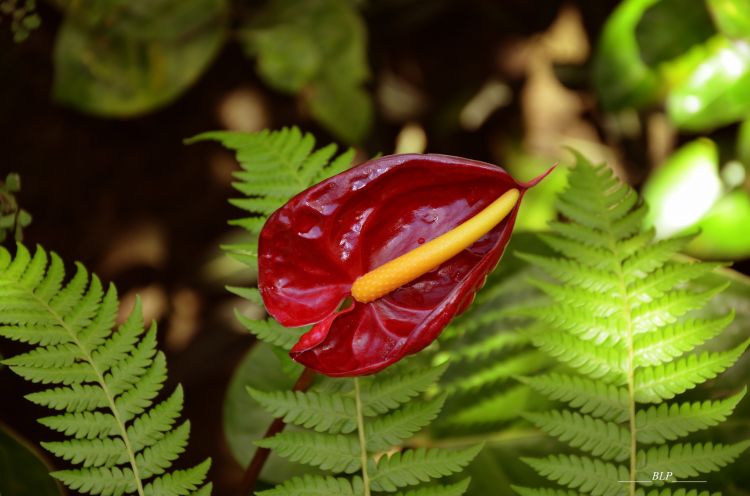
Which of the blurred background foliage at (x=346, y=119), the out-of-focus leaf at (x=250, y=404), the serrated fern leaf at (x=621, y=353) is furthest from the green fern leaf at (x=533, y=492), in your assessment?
the out-of-focus leaf at (x=250, y=404)

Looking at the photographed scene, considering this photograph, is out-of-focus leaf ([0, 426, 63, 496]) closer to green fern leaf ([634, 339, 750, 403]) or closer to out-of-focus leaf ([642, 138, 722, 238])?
green fern leaf ([634, 339, 750, 403])

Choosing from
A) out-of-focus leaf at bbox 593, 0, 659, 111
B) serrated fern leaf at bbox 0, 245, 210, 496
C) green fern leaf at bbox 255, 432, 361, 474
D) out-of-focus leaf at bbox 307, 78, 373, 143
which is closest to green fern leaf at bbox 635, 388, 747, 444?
green fern leaf at bbox 255, 432, 361, 474

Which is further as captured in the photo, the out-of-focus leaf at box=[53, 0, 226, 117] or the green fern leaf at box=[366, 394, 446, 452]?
the out-of-focus leaf at box=[53, 0, 226, 117]

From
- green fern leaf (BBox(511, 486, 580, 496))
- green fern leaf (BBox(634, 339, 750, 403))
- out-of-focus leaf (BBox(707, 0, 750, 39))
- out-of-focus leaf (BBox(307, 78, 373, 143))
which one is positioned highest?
out-of-focus leaf (BBox(707, 0, 750, 39))

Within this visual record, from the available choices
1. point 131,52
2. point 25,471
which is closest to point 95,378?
point 25,471

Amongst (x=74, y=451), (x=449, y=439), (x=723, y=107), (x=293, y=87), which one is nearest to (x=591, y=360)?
(x=449, y=439)

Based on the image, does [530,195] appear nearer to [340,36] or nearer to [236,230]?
[340,36]
